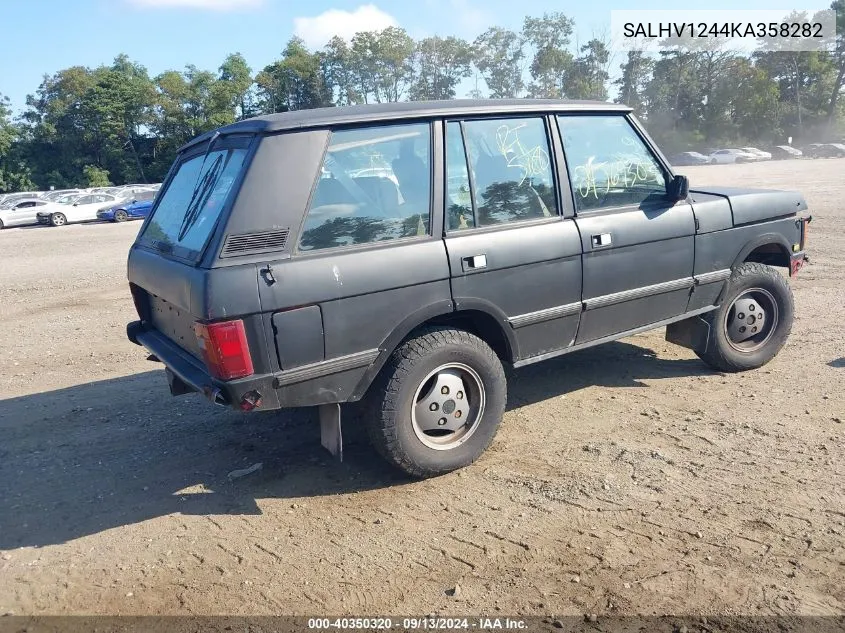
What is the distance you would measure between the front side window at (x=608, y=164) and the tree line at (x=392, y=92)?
177 ft

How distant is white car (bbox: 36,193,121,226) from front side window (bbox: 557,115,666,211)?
29.7m

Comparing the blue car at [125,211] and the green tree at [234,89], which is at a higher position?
the green tree at [234,89]

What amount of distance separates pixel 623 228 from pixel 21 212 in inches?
1221

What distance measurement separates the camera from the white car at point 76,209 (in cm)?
2883

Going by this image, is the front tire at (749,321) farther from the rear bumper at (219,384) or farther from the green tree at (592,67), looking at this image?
the green tree at (592,67)

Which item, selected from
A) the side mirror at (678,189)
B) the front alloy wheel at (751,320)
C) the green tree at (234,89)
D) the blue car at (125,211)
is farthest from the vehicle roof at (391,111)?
the green tree at (234,89)

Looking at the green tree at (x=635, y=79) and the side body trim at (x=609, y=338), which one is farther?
the green tree at (x=635, y=79)

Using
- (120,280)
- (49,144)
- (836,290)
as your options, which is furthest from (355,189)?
A: (49,144)

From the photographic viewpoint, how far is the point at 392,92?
66312 millimetres

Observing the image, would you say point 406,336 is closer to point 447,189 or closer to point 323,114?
point 447,189

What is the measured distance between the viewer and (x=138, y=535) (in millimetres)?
3570

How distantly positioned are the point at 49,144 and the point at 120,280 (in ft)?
165

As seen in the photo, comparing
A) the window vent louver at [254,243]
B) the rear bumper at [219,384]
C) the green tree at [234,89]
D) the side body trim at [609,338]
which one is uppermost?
the green tree at [234,89]

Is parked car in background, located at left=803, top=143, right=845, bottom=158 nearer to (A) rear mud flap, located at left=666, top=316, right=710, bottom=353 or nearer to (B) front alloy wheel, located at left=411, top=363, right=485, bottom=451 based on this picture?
(A) rear mud flap, located at left=666, top=316, right=710, bottom=353
